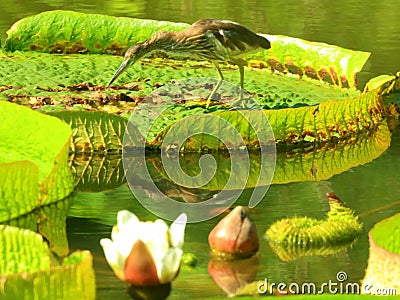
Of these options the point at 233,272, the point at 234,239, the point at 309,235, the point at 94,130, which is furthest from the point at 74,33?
the point at 233,272

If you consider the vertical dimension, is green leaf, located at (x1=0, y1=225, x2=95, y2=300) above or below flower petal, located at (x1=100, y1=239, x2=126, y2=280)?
above

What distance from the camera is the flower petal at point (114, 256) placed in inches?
137

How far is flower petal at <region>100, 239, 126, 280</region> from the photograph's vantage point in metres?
3.48

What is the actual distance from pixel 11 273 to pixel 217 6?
7010 mm

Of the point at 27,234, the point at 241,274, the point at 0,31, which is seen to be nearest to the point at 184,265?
the point at 241,274

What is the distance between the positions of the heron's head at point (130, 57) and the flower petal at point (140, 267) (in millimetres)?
2985

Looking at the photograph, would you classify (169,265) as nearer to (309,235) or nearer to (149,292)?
(149,292)

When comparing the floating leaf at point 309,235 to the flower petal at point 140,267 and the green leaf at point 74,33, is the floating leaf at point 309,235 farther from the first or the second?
the green leaf at point 74,33

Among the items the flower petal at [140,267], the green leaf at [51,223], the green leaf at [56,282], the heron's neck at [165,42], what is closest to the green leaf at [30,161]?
the green leaf at [51,223]

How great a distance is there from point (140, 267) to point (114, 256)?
0.08m

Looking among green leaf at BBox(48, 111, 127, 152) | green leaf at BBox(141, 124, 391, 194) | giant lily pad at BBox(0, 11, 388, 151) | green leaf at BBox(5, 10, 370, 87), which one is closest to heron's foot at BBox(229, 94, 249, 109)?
giant lily pad at BBox(0, 11, 388, 151)

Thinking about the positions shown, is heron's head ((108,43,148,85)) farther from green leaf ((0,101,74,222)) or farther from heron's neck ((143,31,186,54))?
green leaf ((0,101,74,222))

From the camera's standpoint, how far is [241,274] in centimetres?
390

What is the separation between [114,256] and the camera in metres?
3.50
